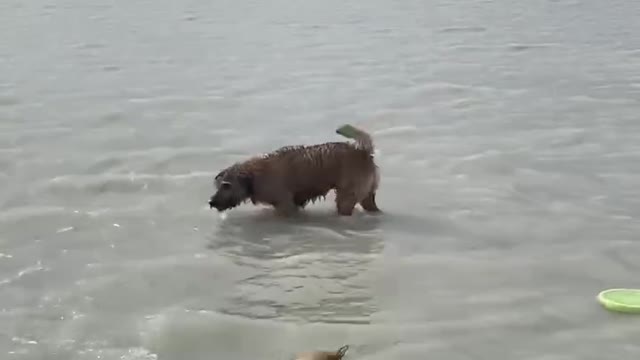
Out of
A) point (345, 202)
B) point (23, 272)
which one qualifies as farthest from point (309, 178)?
point (23, 272)

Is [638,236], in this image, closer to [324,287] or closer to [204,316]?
[324,287]

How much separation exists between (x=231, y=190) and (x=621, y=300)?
9.14ft

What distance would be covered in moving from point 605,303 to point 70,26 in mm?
12865

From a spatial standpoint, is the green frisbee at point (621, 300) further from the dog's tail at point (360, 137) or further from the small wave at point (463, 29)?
the small wave at point (463, 29)

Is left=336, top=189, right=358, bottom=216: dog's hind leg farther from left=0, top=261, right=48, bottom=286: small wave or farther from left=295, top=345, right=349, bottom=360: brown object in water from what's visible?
left=295, top=345, right=349, bottom=360: brown object in water

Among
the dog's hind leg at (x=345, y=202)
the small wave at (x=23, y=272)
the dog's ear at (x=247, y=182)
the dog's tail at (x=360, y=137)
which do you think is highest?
the dog's tail at (x=360, y=137)

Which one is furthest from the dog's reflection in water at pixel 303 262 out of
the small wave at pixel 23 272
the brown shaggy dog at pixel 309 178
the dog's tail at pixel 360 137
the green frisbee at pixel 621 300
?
the green frisbee at pixel 621 300

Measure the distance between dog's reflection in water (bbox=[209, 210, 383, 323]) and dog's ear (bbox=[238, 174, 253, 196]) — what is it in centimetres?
22

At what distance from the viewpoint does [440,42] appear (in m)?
14.4

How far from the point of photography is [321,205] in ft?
23.7

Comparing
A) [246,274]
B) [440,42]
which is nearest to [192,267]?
[246,274]

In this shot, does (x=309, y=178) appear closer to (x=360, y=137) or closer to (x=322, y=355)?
(x=360, y=137)

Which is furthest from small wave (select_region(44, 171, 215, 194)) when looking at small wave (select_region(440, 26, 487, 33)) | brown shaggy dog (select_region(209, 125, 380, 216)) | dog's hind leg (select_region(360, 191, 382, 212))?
small wave (select_region(440, 26, 487, 33))

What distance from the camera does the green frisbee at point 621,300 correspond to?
4.83 metres
